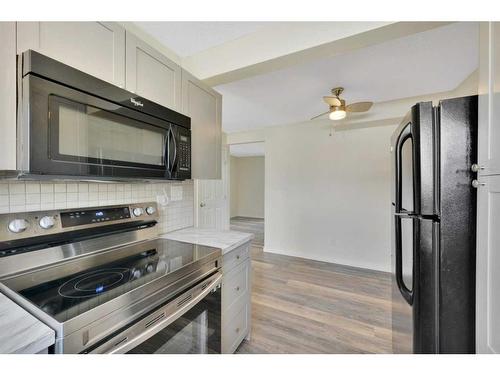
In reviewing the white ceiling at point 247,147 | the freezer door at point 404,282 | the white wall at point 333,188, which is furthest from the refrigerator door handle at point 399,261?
the white ceiling at point 247,147

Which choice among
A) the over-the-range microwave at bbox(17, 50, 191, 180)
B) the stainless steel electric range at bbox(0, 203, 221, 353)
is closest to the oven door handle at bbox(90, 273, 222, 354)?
the stainless steel electric range at bbox(0, 203, 221, 353)

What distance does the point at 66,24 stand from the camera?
93cm

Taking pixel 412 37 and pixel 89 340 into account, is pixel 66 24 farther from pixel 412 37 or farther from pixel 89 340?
pixel 412 37

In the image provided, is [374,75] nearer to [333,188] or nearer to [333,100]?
[333,100]

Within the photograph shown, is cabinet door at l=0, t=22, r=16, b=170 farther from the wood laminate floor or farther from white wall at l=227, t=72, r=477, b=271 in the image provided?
white wall at l=227, t=72, r=477, b=271

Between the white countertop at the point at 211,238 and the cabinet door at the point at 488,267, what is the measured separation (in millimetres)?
1140

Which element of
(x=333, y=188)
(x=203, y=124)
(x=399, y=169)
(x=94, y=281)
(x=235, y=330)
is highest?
(x=203, y=124)

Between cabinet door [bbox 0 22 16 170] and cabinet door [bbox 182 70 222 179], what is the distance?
854 mm

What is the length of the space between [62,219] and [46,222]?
0.22 ft

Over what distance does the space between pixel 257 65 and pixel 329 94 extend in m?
1.36

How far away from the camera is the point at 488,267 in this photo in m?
0.72

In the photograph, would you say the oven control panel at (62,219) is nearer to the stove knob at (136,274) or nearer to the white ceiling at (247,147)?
the stove knob at (136,274)

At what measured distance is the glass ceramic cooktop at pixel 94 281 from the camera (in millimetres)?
726

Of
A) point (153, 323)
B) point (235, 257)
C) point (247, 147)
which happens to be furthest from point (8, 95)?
point (247, 147)
